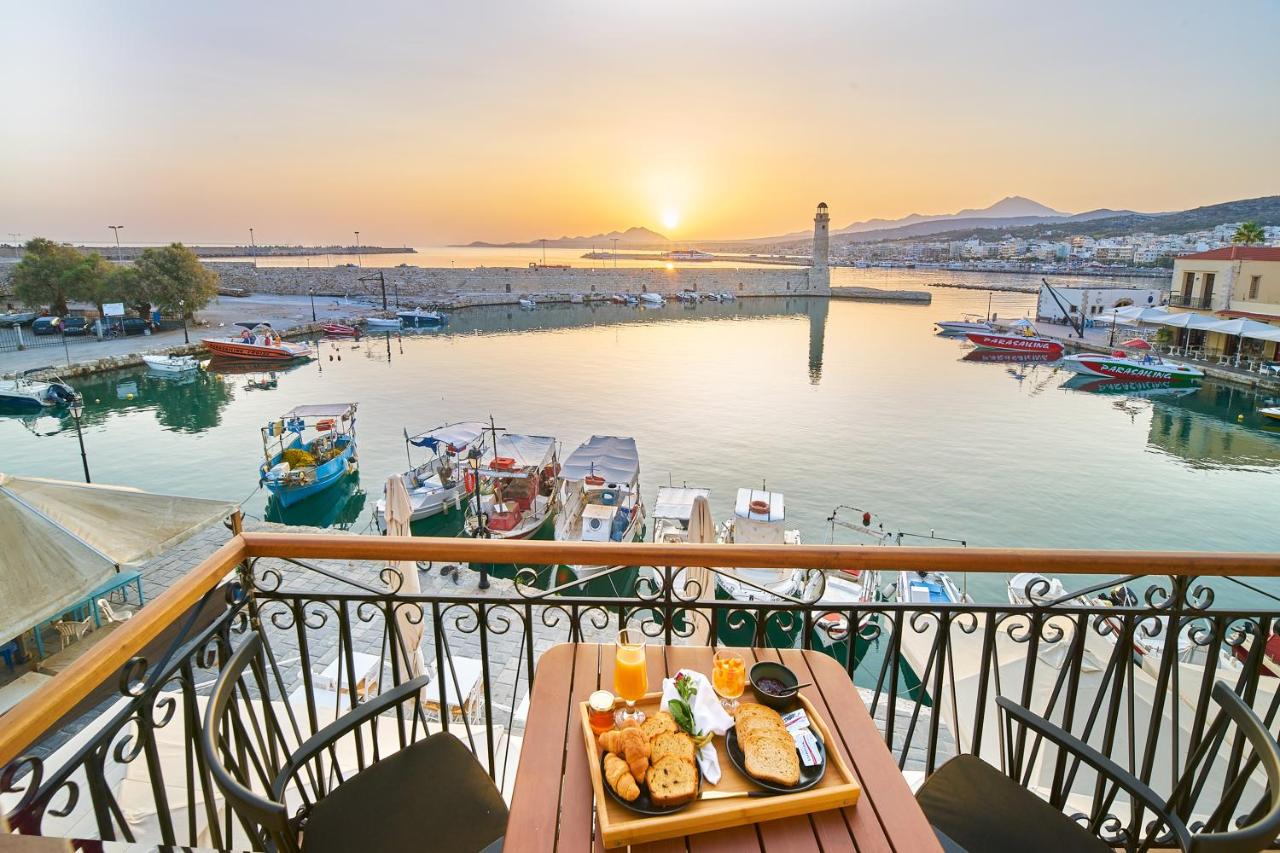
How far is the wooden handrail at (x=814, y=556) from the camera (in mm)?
1831

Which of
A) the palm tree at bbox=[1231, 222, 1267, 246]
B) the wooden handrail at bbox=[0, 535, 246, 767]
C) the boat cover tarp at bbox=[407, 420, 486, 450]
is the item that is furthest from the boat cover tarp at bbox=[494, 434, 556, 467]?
the palm tree at bbox=[1231, 222, 1267, 246]

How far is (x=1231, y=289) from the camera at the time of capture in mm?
32625

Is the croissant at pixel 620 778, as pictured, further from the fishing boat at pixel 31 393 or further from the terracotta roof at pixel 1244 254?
the terracotta roof at pixel 1244 254

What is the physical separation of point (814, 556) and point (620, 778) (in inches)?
36.0

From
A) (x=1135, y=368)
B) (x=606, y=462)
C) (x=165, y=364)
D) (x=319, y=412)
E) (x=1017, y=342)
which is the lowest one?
(x=606, y=462)

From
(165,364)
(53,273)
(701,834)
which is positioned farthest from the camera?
(53,273)

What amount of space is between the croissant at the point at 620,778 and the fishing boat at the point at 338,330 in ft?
163

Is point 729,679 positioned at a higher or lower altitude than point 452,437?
higher

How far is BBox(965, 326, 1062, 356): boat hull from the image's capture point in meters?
40.5

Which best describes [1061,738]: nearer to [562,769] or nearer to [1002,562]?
[1002,562]

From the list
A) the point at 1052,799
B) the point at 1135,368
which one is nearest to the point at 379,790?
the point at 1052,799

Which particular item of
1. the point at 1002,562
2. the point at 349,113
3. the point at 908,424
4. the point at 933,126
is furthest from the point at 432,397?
the point at 933,126

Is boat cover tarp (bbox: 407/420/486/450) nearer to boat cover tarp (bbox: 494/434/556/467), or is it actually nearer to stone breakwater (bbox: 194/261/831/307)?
boat cover tarp (bbox: 494/434/556/467)

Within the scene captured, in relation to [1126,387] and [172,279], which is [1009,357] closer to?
[1126,387]
